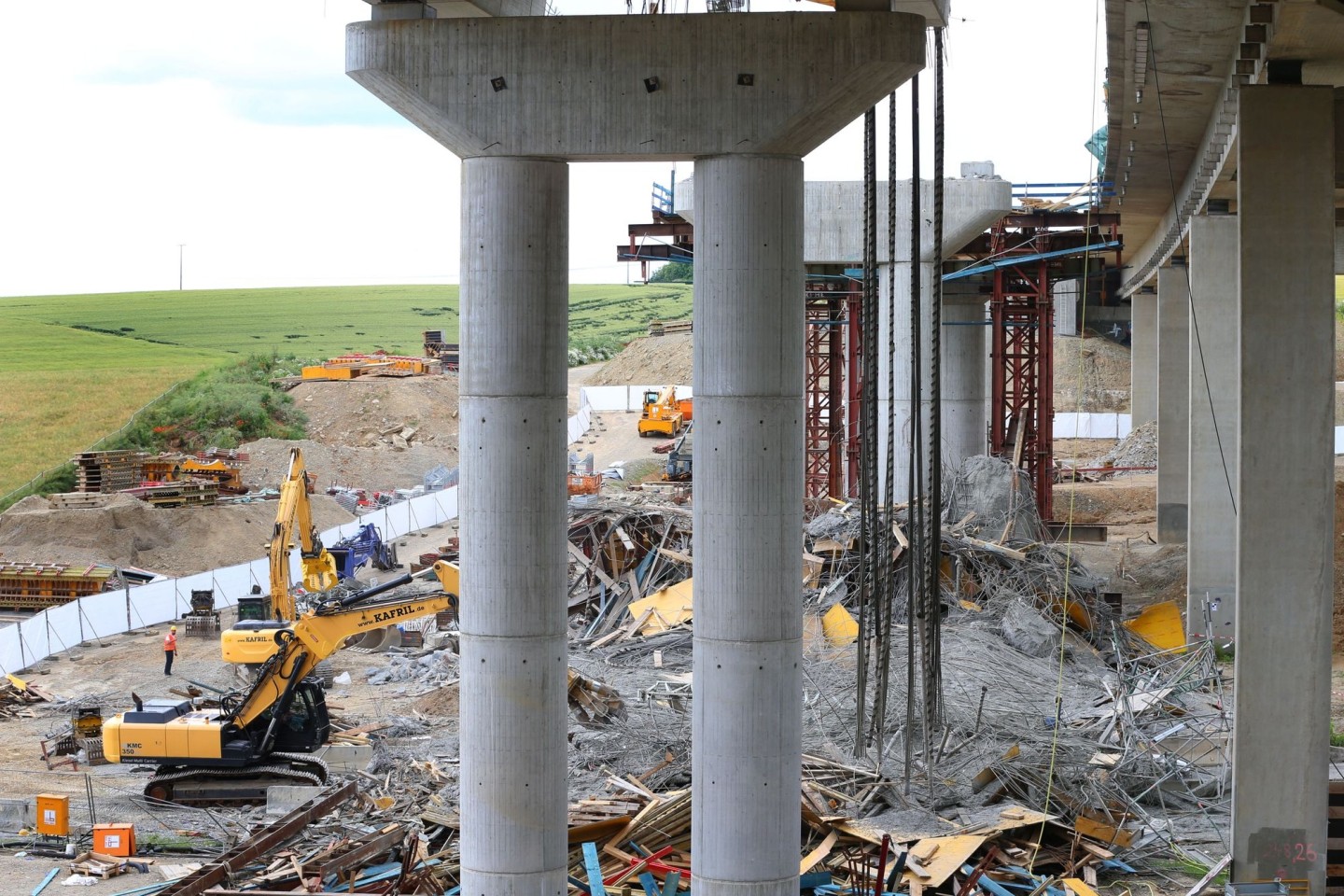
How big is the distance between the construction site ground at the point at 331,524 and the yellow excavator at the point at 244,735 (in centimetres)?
77

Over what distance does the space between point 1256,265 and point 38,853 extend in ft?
52.9

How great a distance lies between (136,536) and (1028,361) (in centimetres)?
2792

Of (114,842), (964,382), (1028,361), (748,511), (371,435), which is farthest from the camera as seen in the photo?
(371,435)

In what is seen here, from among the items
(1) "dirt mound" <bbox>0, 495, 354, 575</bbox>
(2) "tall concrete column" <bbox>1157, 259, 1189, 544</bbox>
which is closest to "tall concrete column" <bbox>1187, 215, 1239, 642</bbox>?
(2) "tall concrete column" <bbox>1157, 259, 1189, 544</bbox>

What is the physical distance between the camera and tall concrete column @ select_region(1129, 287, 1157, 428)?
6473 centimetres

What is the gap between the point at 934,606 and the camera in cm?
1731

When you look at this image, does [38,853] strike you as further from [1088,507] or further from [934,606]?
[1088,507]

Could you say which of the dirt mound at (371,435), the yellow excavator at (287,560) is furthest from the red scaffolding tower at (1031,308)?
the dirt mound at (371,435)

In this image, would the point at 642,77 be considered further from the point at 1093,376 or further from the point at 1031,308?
the point at 1093,376

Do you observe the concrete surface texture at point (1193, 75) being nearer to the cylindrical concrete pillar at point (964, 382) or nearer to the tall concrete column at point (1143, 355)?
the cylindrical concrete pillar at point (964, 382)

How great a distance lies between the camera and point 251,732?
76.8 ft

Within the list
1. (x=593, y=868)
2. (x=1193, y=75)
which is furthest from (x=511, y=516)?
(x=1193, y=75)

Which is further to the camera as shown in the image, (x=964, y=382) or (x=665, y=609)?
(x=964, y=382)

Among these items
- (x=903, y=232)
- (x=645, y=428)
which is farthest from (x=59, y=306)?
(x=903, y=232)
